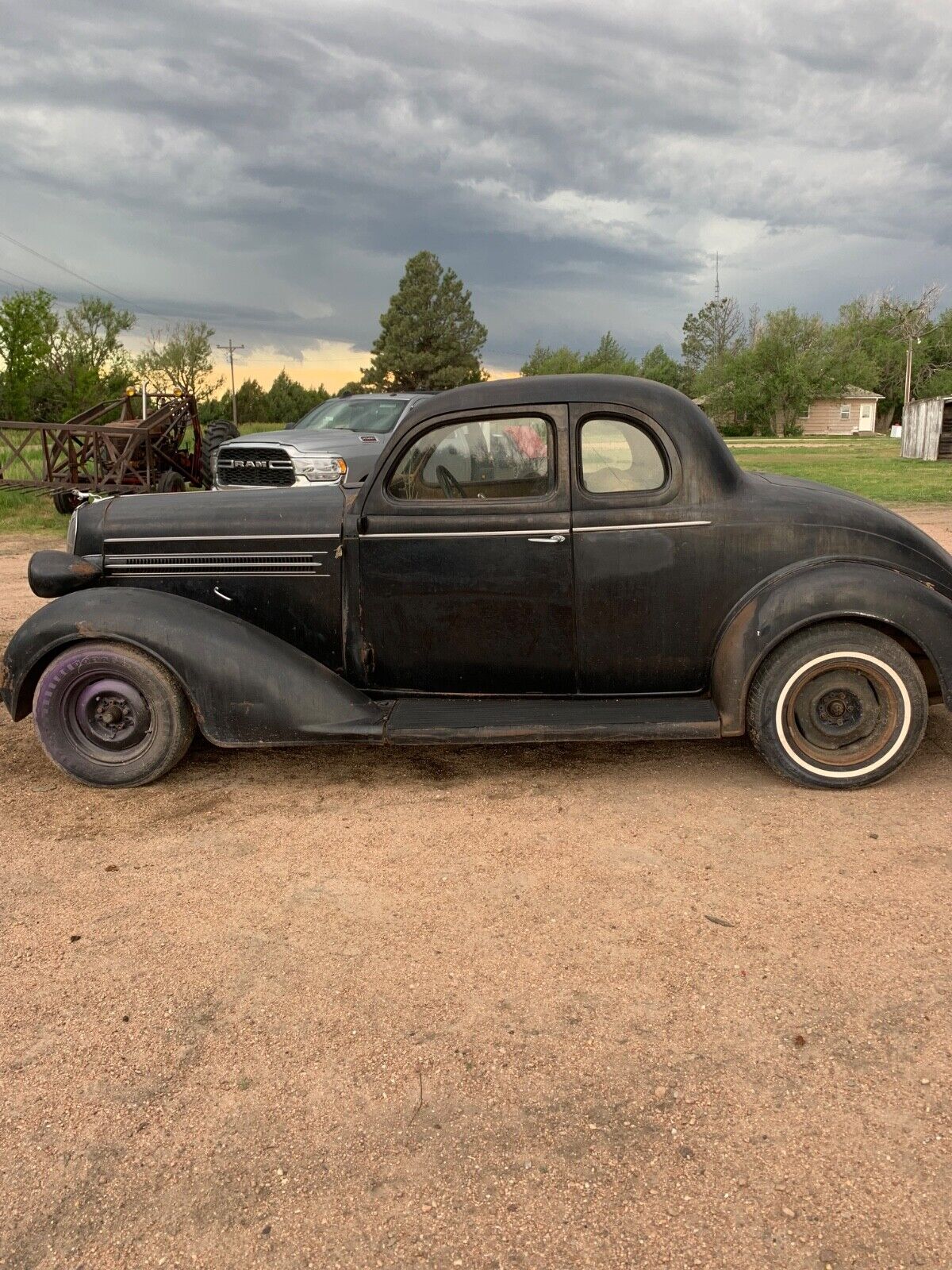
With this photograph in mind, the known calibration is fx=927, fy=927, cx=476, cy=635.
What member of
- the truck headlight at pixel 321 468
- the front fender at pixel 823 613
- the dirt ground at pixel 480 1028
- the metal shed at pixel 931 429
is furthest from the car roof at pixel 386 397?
the metal shed at pixel 931 429

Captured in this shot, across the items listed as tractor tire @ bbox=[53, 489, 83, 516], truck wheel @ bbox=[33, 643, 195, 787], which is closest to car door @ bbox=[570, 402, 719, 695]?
truck wheel @ bbox=[33, 643, 195, 787]

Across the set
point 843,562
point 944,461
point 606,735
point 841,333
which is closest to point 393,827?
point 606,735

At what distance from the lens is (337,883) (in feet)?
11.6

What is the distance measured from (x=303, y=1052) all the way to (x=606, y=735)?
2045 mm

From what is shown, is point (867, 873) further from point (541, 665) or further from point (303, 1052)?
point (303, 1052)

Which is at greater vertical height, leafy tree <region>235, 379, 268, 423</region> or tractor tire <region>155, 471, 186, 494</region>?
leafy tree <region>235, 379, 268, 423</region>

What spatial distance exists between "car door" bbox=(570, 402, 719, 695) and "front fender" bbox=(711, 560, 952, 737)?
Result: 0.23 m

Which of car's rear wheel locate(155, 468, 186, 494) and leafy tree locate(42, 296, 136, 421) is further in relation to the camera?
leafy tree locate(42, 296, 136, 421)

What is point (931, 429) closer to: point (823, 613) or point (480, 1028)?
point (823, 613)

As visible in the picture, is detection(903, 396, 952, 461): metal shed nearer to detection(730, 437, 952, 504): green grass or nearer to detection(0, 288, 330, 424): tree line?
detection(730, 437, 952, 504): green grass

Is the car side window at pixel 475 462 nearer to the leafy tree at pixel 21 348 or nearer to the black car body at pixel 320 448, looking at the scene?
the black car body at pixel 320 448

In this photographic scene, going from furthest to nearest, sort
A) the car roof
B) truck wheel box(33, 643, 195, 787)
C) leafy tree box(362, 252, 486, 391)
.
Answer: leafy tree box(362, 252, 486, 391)
the car roof
truck wheel box(33, 643, 195, 787)

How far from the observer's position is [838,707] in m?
4.25

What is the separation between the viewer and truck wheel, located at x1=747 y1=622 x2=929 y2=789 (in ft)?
13.6
